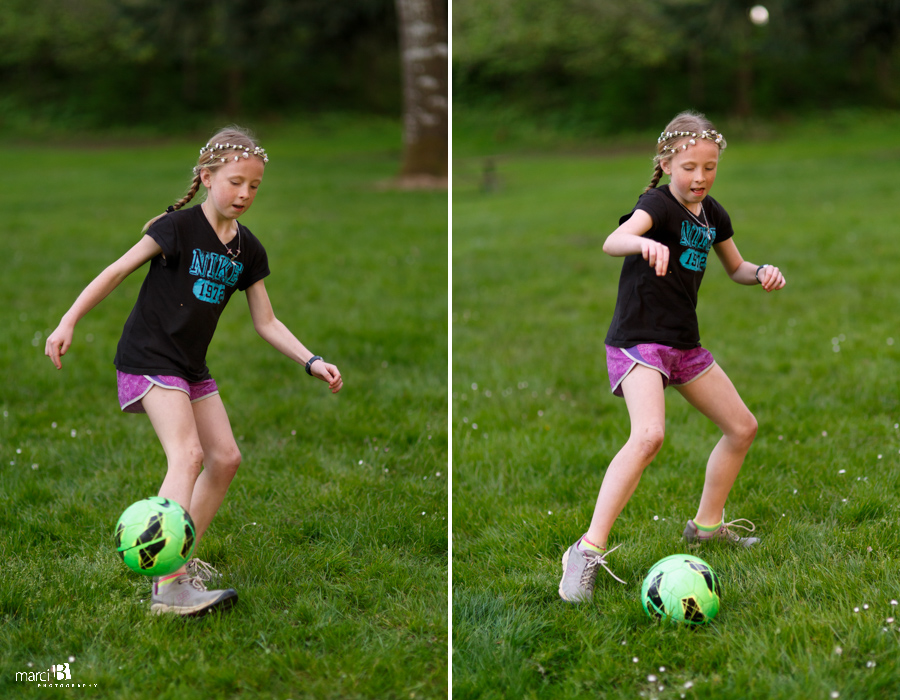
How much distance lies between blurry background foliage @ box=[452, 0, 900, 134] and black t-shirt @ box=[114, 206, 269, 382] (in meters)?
30.5

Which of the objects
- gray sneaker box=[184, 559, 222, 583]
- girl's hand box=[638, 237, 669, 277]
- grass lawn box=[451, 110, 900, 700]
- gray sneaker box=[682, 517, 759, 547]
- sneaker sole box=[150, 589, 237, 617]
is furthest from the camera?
gray sneaker box=[682, 517, 759, 547]

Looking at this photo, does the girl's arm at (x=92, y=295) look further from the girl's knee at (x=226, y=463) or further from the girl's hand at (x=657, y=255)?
the girl's hand at (x=657, y=255)

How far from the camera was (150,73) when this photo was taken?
125 ft

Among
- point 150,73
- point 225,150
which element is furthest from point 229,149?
point 150,73

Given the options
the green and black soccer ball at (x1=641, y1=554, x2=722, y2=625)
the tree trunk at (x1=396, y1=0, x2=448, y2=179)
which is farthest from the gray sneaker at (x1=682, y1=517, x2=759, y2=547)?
the tree trunk at (x1=396, y1=0, x2=448, y2=179)

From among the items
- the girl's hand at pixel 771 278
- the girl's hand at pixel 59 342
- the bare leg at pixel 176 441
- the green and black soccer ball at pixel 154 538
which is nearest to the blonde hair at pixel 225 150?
the girl's hand at pixel 59 342

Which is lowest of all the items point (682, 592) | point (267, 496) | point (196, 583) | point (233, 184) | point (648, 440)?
point (267, 496)

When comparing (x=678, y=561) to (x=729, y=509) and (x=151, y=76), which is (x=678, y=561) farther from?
(x=151, y=76)

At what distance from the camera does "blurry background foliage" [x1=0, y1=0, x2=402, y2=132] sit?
32.6 metres

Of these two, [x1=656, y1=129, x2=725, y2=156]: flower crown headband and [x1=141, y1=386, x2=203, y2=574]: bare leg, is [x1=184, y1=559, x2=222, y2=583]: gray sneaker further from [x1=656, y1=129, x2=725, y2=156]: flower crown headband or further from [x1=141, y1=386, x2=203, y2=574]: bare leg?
[x1=656, y1=129, x2=725, y2=156]: flower crown headband

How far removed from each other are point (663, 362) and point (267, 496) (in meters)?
2.20

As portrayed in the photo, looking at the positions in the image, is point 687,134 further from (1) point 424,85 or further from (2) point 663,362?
(1) point 424,85

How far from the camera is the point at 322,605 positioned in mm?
3467

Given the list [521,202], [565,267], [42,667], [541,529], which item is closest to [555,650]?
[541,529]
